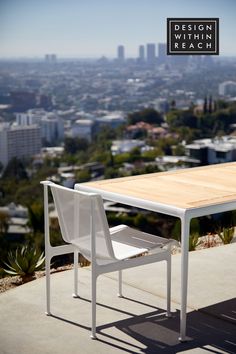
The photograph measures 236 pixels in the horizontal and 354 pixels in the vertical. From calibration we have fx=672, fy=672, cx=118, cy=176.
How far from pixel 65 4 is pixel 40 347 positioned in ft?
134

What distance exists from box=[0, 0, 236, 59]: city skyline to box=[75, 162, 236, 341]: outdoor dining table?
98.2 feet

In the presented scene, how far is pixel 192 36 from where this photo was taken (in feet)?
17.6

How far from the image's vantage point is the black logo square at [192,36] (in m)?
5.23

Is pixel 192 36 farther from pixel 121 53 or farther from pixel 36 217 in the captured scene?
pixel 121 53

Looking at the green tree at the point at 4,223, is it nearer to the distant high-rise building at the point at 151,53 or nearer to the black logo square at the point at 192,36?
the distant high-rise building at the point at 151,53

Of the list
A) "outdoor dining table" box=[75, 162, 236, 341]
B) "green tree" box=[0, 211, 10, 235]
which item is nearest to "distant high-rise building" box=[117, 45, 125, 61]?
"green tree" box=[0, 211, 10, 235]

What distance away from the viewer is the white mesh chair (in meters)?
2.71

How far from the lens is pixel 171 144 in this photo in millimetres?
29828

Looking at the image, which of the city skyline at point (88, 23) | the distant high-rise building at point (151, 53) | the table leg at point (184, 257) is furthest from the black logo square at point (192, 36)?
the city skyline at point (88, 23)

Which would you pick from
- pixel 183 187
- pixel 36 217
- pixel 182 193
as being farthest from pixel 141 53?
pixel 182 193

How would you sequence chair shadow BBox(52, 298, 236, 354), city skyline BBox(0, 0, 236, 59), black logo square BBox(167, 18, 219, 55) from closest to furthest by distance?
chair shadow BBox(52, 298, 236, 354) → black logo square BBox(167, 18, 219, 55) → city skyline BBox(0, 0, 236, 59)

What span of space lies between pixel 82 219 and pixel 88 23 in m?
37.7

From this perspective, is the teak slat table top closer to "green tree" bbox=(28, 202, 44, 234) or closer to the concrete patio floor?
the concrete patio floor

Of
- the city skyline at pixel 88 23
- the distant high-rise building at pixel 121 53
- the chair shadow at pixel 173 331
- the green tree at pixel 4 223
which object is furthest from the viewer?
the city skyline at pixel 88 23
